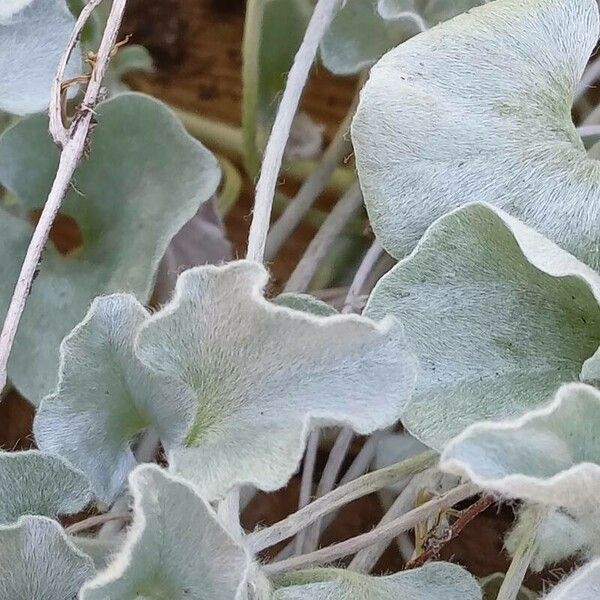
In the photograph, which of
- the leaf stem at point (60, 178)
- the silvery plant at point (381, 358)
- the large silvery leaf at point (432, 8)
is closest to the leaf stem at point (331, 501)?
the silvery plant at point (381, 358)

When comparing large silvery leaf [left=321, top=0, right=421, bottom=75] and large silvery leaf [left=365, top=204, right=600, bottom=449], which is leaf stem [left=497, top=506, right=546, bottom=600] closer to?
large silvery leaf [left=365, top=204, right=600, bottom=449]

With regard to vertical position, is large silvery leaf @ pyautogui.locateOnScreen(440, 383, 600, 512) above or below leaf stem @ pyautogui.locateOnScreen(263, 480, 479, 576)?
above

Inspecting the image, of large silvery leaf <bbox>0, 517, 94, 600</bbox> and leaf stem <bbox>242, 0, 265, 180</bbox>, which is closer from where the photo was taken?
large silvery leaf <bbox>0, 517, 94, 600</bbox>

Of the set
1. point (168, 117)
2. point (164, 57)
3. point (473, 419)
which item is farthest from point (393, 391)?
point (164, 57)

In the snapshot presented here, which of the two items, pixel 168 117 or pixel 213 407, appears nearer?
pixel 213 407

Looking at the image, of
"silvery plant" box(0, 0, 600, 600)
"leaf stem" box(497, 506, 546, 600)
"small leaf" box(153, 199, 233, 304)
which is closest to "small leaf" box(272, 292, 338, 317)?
"silvery plant" box(0, 0, 600, 600)

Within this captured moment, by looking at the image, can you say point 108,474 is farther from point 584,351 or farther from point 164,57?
point 164,57
